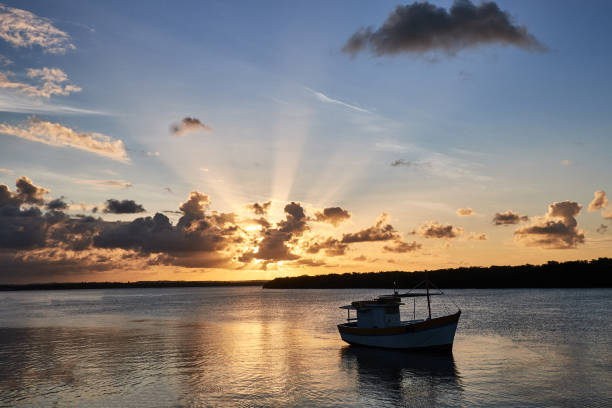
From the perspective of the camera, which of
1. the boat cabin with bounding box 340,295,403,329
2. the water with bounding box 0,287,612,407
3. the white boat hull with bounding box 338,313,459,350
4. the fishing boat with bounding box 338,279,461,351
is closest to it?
the water with bounding box 0,287,612,407

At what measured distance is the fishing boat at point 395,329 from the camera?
45625 mm

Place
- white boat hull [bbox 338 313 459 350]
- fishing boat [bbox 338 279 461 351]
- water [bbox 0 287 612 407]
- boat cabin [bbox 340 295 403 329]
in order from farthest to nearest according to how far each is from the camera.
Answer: boat cabin [bbox 340 295 403 329]
fishing boat [bbox 338 279 461 351]
white boat hull [bbox 338 313 459 350]
water [bbox 0 287 612 407]

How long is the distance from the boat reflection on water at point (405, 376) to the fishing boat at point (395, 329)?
38.0 inches

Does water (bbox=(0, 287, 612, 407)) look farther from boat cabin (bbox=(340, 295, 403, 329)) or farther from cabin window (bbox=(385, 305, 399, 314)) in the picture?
cabin window (bbox=(385, 305, 399, 314))

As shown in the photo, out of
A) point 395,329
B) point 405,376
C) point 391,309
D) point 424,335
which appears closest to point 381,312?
point 391,309

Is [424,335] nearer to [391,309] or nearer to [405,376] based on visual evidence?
[391,309]

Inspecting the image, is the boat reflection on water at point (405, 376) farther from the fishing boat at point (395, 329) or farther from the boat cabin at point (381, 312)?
the boat cabin at point (381, 312)

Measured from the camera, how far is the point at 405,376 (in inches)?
1448

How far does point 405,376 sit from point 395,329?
10.3m

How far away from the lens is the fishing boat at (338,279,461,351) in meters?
45.6

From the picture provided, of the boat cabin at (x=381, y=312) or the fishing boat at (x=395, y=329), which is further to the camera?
the boat cabin at (x=381, y=312)

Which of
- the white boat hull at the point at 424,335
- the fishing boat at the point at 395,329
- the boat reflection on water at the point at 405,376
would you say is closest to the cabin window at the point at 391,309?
the fishing boat at the point at 395,329

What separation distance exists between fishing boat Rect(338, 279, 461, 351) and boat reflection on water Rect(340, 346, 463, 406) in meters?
0.97

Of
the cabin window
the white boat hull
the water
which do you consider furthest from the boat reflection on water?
the cabin window
